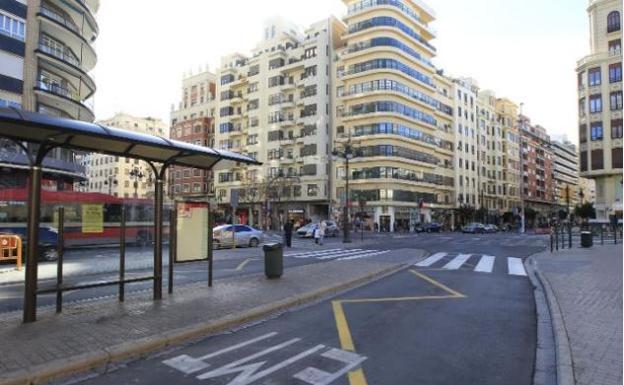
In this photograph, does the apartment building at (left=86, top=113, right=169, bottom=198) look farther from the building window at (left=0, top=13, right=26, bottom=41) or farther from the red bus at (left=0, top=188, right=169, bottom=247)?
the red bus at (left=0, top=188, right=169, bottom=247)

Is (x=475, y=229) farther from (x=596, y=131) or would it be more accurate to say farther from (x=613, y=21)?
(x=613, y=21)

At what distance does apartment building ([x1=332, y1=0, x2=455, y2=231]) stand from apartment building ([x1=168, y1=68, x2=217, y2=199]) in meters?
30.3

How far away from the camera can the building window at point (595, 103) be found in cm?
5150

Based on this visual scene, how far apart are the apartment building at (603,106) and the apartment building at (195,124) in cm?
5969

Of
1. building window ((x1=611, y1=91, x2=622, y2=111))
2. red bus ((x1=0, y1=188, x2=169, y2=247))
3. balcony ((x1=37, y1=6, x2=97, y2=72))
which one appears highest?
balcony ((x1=37, y1=6, x2=97, y2=72))

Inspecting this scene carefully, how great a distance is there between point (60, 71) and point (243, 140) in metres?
42.2

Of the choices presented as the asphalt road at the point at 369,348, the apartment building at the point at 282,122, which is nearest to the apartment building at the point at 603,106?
the apartment building at the point at 282,122

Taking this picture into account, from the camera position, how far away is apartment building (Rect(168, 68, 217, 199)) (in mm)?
84456

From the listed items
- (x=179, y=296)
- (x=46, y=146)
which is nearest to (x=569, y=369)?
(x=179, y=296)

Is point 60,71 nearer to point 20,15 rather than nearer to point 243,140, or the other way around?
point 20,15

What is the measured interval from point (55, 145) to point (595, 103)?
59040 mm

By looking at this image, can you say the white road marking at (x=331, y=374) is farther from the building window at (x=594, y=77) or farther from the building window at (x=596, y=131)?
the building window at (x=594, y=77)

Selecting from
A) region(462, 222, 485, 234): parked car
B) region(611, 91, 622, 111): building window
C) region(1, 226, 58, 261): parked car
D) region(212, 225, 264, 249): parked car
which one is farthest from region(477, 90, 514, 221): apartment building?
region(1, 226, 58, 261): parked car

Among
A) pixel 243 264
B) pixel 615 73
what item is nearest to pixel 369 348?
pixel 243 264
